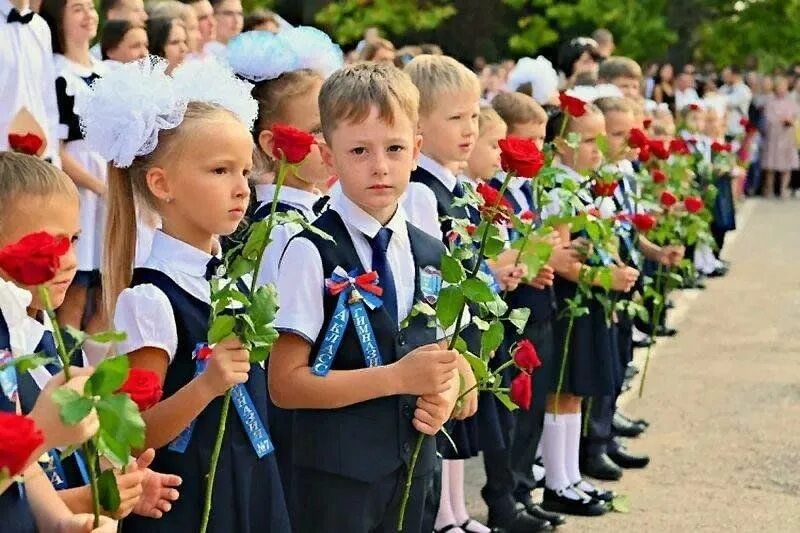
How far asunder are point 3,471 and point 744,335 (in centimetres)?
911

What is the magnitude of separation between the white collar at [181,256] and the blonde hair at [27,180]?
357 millimetres

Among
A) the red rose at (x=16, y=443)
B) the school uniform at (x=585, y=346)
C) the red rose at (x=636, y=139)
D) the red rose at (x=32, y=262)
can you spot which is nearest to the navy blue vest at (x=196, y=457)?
the red rose at (x=32, y=262)

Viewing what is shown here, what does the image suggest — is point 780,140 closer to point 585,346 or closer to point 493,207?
point 585,346

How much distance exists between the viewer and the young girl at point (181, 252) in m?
3.20

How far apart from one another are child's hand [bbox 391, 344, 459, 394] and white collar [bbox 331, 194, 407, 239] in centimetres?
37

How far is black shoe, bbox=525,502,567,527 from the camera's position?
Answer: 5746 mm

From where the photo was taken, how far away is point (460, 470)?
216 inches

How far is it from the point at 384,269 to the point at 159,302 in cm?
63

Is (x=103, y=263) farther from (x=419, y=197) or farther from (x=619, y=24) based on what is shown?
(x=619, y=24)

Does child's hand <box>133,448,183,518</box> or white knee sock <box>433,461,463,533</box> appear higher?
child's hand <box>133,448,183,518</box>

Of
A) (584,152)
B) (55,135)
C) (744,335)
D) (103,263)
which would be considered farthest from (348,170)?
(744,335)

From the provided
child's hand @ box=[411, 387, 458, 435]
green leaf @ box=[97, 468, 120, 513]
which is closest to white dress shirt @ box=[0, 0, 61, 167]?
child's hand @ box=[411, 387, 458, 435]

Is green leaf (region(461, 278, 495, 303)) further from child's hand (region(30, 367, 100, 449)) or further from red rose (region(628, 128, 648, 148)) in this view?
red rose (region(628, 128, 648, 148))

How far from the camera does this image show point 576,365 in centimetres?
614
